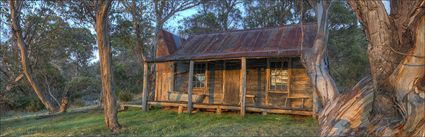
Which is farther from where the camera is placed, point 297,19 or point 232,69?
point 297,19

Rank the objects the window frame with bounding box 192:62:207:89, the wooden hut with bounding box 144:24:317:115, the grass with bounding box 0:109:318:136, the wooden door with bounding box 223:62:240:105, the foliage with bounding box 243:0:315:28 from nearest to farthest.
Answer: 1. the grass with bounding box 0:109:318:136
2. the wooden hut with bounding box 144:24:317:115
3. the wooden door with bounding box 223:62:240:105
4. the window frame with bounding box 192:62:207:89
5. the foliage with bounding box 243:0:315:28

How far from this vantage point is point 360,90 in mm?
3814

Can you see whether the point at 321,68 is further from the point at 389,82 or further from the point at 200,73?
the point at 200,73

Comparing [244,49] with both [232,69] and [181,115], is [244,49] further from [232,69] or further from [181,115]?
[181,115]

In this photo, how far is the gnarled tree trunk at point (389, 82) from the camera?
3.21 metres

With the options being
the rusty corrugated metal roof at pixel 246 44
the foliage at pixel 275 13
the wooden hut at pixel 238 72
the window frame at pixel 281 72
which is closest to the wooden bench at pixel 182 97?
the wooden hut at pixel 238 72

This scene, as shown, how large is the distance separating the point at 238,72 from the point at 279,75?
6.45ft

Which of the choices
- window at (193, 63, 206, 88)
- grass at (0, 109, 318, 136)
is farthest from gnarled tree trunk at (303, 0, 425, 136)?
window at (193, 63, 206, 88)

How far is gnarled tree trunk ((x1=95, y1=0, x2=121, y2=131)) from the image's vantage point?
1081 centimetres

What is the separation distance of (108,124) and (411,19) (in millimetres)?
9724

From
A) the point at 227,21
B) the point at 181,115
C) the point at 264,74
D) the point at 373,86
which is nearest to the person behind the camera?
the point at 373,86

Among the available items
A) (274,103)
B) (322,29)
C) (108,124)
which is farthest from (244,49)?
(322,29)

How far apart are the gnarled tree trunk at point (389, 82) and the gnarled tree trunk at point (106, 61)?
329 inches

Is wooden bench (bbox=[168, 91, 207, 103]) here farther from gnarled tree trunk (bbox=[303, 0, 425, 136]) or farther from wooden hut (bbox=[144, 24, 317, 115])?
gnarled tree trunk (bbox=[303, 0, 425, 136])
